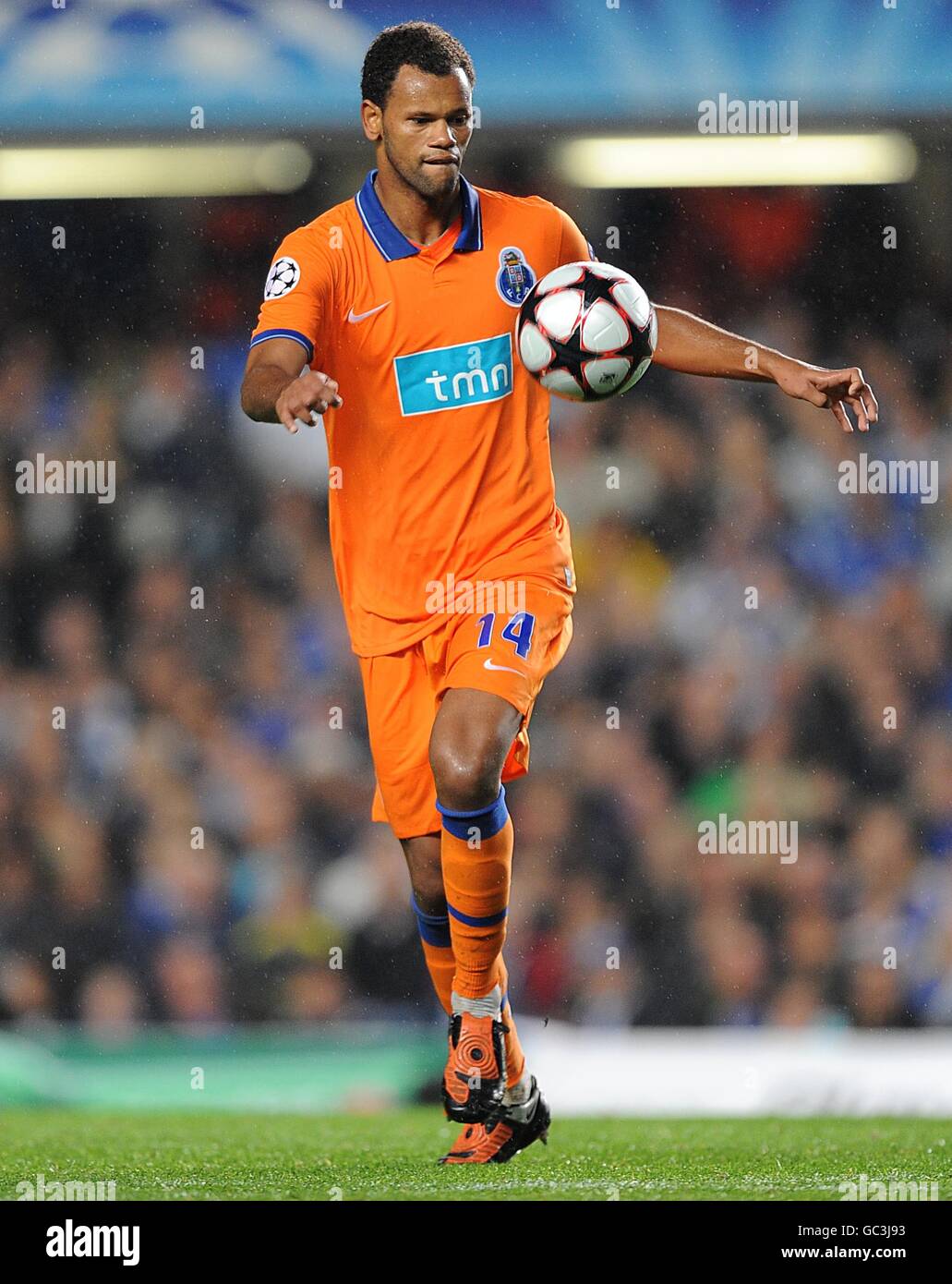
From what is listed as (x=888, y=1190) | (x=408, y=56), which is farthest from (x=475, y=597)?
(x=888, y=1190)

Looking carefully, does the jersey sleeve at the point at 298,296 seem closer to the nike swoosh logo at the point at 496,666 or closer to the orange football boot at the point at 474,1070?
the nike swoosh logo at the point at 496,666

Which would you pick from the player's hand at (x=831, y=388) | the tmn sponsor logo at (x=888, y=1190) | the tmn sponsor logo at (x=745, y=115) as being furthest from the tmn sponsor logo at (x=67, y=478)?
the tmn sponsor logo at (x=888, y=1190)

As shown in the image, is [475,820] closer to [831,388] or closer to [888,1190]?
[888,1190]

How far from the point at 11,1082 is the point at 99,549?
2.80 m

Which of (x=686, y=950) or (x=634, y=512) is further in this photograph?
(x=634, y=512)

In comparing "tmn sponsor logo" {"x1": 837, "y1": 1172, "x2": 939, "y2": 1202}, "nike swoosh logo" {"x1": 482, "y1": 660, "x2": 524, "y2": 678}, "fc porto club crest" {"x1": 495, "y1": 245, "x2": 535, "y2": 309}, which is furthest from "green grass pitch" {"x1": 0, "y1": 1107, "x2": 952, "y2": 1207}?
"fc porto club crest" {"x1": 495, "y1": 245, "x2": 535, "y2": 309}

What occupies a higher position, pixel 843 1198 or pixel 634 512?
pixel 634 512

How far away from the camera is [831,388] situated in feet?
14.7

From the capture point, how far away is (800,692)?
28.3ft

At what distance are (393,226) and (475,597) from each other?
1.01 m

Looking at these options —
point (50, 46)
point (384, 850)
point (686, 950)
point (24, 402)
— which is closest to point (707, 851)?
point (686, 950)

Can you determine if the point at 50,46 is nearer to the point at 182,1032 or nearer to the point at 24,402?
the point at 24,402

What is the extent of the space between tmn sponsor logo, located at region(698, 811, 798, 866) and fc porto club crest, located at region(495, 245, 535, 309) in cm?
420
